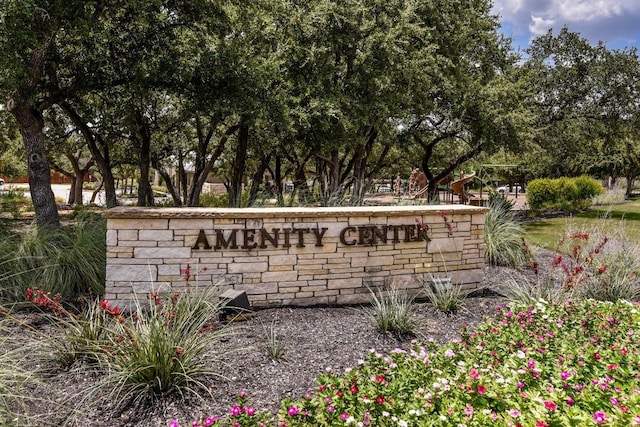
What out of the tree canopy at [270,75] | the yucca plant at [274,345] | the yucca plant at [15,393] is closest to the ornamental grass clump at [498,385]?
the yucca plant at [274,345]

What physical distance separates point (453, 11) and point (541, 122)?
8350mm

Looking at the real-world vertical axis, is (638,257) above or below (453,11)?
below

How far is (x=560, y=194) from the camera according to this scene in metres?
19.2

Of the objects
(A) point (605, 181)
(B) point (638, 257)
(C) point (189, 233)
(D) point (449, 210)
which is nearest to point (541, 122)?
(B) point (638, 257)

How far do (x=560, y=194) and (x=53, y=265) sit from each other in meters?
19.6

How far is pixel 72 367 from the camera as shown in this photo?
3893 millimetres

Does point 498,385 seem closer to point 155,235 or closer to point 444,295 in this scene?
point 444,295

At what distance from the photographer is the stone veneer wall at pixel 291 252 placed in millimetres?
5352

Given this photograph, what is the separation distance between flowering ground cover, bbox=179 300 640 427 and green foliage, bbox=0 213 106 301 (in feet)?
11.7

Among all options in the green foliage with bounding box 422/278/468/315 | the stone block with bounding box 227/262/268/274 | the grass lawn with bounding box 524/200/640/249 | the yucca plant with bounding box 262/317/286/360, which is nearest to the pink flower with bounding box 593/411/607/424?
the yucca plant with bounding box 262/317/286/360

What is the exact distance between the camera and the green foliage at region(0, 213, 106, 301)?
5652 millimetres

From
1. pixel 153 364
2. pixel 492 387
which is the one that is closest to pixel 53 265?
pixel 153 364

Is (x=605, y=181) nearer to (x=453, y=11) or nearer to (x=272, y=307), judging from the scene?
(x=453, y=11)

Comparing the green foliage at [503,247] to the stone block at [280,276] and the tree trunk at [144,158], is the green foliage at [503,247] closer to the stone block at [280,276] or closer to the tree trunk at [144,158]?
the stone block at [280,276]
